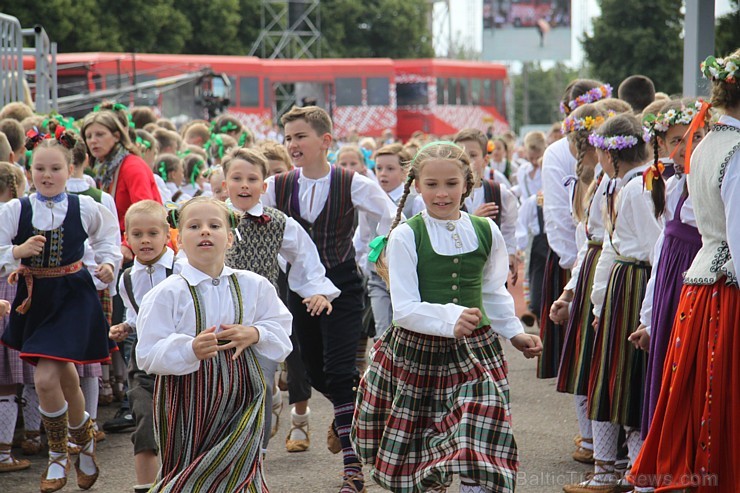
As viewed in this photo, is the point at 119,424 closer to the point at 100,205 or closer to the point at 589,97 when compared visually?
the point at 100,205

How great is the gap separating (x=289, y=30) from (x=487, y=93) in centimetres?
1488

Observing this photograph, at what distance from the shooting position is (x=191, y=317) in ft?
14.5

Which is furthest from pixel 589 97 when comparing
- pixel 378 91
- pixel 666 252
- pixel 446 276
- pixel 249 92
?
pixel 378 91

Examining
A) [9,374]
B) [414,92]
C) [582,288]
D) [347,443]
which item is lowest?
[347,443]

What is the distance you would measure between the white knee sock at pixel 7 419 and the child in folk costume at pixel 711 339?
3.86 meters

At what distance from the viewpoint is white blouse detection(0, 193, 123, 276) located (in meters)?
6.13

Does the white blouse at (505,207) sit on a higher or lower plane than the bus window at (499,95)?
lower

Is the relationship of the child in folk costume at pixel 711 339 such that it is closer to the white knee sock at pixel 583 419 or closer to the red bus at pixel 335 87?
the white knee sock at pixel 583 419

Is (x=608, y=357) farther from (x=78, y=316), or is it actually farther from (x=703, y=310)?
(x=78, y=316)

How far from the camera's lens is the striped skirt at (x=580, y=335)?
19.4ft

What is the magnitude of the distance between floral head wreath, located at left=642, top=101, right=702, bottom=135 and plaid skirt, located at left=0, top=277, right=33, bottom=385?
12.8 feet

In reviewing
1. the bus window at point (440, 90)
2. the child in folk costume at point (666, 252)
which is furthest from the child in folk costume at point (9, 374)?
the bus window at point (440, 90)

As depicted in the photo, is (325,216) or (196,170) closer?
(325,216)

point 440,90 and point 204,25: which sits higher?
point 204,25
